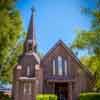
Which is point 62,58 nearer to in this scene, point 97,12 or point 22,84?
point 22,84

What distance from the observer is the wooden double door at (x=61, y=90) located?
41.4 meters

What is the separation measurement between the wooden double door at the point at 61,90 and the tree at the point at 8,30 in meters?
10.2

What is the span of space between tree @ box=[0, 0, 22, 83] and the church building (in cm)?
571

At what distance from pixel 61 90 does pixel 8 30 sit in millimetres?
21345

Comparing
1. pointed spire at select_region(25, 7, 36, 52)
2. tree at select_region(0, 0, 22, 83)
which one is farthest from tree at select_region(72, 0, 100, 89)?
pointed spire at select_region(25, 7, 36, 52)

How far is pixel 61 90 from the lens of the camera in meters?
42.2

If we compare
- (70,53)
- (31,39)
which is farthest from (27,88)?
(31,39)

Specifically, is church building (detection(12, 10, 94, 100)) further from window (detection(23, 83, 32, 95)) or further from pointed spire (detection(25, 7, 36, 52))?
pointed spire (detection(25, 7, 36, 52))

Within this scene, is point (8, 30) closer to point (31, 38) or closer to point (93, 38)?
point (93, 38)

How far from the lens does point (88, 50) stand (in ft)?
99.4

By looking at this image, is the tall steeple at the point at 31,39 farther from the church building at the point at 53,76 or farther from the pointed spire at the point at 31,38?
the church building at the point at 53,76

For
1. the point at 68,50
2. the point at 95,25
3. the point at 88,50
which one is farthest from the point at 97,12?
the point at 68,50

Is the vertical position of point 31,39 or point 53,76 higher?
point 31,39

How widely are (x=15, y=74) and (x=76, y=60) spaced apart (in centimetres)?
992
